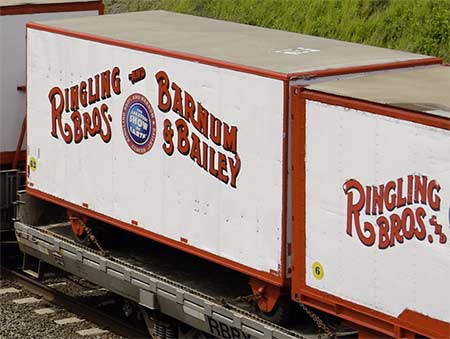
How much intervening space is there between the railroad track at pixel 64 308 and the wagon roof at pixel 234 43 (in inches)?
131

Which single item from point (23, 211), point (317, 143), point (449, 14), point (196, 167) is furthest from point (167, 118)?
point (449, 14)

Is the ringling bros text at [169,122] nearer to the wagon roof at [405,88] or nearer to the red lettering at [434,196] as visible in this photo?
the wagon roof at [405,88]

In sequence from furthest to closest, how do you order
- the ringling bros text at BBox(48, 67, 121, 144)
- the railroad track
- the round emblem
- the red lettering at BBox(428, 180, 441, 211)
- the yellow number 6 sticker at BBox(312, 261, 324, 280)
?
1. the railroad track
2. the ringling bros text at BBox(48, 67, 121, 144)
3. the round emblem
4. the yellow number 6 sticker at BBox(312, 261, 324, 280)
5. the red lettering at BBox(428, 180, 441, 211)

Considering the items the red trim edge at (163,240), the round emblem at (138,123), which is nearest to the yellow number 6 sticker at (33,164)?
the red trim edge at (163,240)

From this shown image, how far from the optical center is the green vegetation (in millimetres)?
19281

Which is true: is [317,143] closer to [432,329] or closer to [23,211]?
[432,329]

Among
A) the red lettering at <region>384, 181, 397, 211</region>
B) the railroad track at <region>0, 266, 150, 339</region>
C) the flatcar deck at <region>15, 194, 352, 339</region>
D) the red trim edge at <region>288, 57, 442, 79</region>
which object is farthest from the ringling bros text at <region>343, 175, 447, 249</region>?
the railroad track at <region>0, 266, 150, 339</region>

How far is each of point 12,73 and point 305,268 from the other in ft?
21.2

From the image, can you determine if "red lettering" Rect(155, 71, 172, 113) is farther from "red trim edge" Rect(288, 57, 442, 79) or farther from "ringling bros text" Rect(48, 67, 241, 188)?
"red trim edge" Rect(288, 57, 442, 79)

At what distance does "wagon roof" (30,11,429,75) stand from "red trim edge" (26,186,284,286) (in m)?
1.85

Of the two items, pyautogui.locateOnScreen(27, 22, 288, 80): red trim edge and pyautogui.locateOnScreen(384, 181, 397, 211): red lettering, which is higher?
pyautogui.locateOnScreen(27, 22, 288, 80): red trim edge

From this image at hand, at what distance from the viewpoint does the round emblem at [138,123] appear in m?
11.9

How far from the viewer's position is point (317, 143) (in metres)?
9.80

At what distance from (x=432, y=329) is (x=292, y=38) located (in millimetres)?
4623
